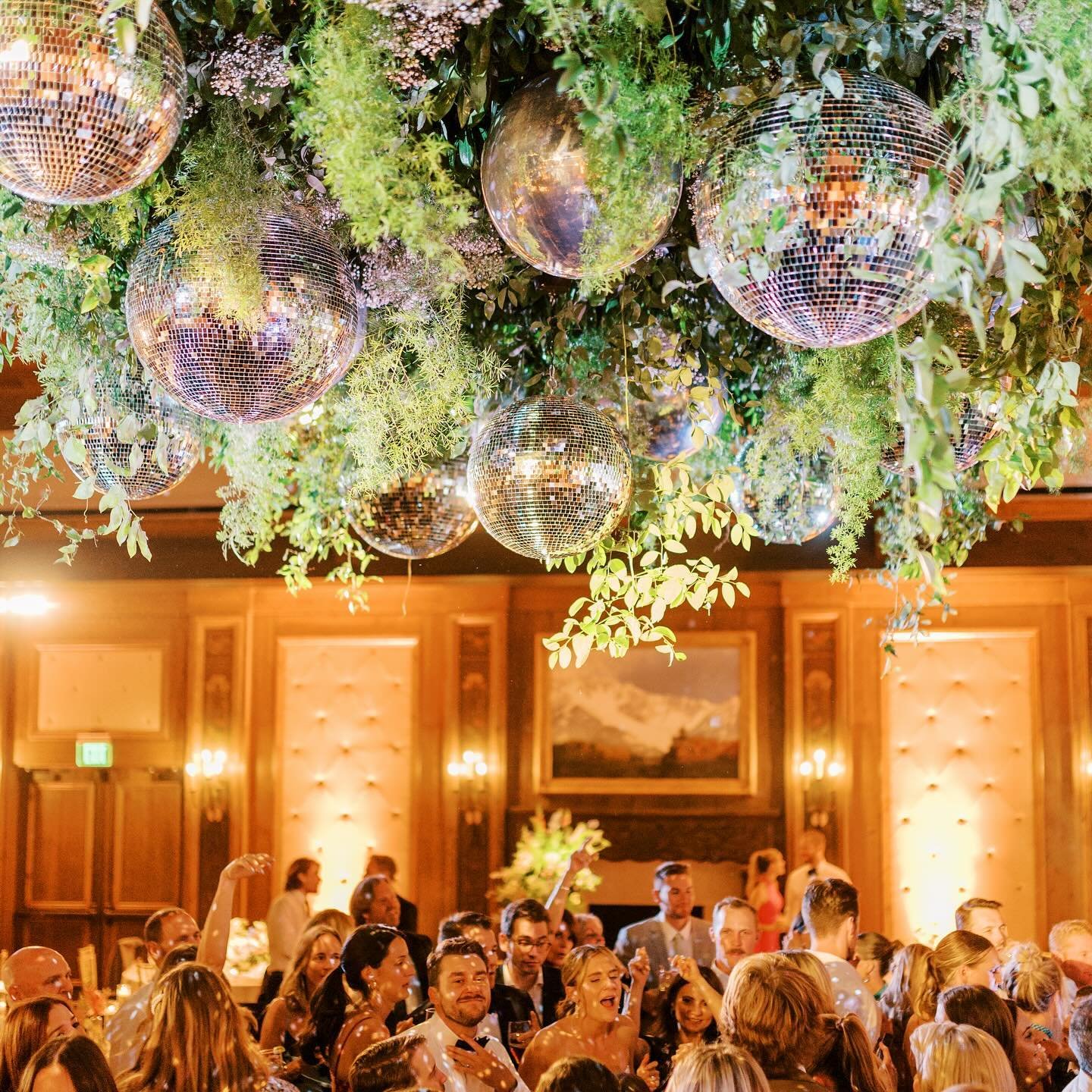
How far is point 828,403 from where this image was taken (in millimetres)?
2504

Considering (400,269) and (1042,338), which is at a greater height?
(400,269)

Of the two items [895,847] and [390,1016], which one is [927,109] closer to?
[390,1016]

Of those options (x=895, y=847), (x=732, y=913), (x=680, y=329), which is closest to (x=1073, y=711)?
(x=895, y=847)

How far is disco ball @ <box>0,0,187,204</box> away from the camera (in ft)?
5.15

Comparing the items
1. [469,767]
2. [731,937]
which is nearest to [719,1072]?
[731,937]

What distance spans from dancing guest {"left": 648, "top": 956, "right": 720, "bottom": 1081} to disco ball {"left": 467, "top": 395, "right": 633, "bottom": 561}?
1.69 meters

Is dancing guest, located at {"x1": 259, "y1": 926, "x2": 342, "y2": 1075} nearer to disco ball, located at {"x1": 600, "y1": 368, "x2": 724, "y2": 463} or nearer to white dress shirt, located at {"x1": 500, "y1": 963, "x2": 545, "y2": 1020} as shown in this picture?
white dress shirt, located at {"x1": 500, "y1": 963, "x2": 545, "y2": 1020}

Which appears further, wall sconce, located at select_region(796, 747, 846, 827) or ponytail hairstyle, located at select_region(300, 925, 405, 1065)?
wall sconce, located at select_region(796, 747, 846, 827)

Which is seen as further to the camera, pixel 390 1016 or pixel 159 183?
pixel 390 1016

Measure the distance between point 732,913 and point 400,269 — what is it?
2.81 m

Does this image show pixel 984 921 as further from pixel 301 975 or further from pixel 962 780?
pixel 962 780

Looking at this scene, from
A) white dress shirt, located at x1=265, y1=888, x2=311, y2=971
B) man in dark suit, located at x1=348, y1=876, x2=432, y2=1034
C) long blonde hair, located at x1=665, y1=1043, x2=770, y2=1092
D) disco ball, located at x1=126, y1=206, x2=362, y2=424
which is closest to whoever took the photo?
disco ball, located at x1=126, y1=206, x2=362, y2=424

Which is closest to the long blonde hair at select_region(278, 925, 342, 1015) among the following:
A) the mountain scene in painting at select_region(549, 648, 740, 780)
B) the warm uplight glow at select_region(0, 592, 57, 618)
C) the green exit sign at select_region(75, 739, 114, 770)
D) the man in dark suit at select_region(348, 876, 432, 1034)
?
the man in dark suit at select_region(348, 876, 432, 1034)

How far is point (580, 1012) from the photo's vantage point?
342cm
